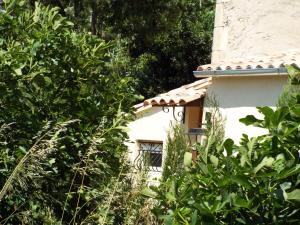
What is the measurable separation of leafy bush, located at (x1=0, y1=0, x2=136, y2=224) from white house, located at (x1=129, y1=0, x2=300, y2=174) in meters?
3.02

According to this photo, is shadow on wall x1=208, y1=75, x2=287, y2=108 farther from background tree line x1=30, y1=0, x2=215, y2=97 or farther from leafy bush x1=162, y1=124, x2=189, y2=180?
background tree line x1=30, y1=0, x2=215, y2=97

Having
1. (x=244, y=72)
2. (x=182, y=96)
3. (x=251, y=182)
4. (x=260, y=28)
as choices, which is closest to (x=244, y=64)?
(x=244, y=72)

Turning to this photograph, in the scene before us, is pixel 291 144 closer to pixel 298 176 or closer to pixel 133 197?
pixel 298 176

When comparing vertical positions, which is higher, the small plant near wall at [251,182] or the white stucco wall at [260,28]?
the white stucco wall at [260,28]

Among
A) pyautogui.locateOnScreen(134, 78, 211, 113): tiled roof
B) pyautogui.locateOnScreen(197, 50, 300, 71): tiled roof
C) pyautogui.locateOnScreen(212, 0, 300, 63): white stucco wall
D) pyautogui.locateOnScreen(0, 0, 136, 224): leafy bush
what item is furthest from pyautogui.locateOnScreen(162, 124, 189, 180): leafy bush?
pyautogui.locateOnScreen(212, 0, 300, 63): white stucco wall

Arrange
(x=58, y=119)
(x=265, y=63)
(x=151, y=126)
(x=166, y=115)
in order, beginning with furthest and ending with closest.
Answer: (x=151, y=126), (x=166, y=115), (x=265, y=63), (x=58, y=119)

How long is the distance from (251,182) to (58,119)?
7.42 feet

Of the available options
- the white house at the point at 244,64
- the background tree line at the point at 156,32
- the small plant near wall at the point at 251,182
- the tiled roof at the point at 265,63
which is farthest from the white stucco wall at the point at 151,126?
the small plant near wall at the point at 251,182

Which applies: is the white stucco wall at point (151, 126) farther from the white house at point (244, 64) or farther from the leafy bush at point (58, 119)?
the leafy bush at point (58, 119)

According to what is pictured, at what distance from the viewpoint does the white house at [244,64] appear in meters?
8.94

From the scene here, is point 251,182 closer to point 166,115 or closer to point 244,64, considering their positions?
point 244,64

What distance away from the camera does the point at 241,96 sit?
940 centimetres

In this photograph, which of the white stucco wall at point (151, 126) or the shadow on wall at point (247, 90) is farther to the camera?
the white stucco wall at point (151, 126)

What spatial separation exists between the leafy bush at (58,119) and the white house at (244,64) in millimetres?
3021
